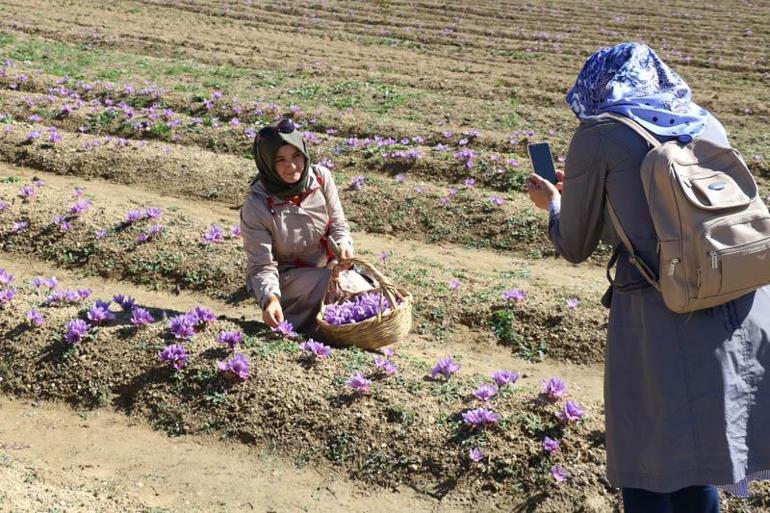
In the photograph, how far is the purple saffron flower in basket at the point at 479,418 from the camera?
4445 millimetres

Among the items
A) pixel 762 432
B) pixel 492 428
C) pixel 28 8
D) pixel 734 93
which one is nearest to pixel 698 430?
pixel 762 432

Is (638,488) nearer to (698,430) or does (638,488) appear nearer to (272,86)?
(698,430)

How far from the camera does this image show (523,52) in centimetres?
1919

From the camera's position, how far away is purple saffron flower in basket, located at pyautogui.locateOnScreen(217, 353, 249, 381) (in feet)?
16.1

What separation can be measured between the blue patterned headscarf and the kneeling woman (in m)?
2.42

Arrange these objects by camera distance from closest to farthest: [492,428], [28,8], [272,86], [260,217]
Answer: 1. [492,428]
2. [260,217]
3. [272,86]
4. [28,8]

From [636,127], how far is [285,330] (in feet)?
10.2

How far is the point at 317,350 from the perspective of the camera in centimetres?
508

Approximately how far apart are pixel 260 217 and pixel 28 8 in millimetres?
19516

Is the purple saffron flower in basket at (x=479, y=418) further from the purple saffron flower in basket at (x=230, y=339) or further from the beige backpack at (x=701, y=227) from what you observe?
the beige backpack at (x=701, y=227)

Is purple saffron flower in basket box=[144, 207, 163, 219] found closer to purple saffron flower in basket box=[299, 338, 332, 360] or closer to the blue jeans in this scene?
purple saffron flower in basket box=[299, 338, 332, 360]

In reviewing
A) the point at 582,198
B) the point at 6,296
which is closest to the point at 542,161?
the point at 582,198

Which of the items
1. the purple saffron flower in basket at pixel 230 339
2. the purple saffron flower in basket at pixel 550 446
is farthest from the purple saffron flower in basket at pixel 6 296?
the purple saffron flower in basket at pixel 550 446

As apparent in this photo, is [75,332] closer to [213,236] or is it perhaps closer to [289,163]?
[289,163]
